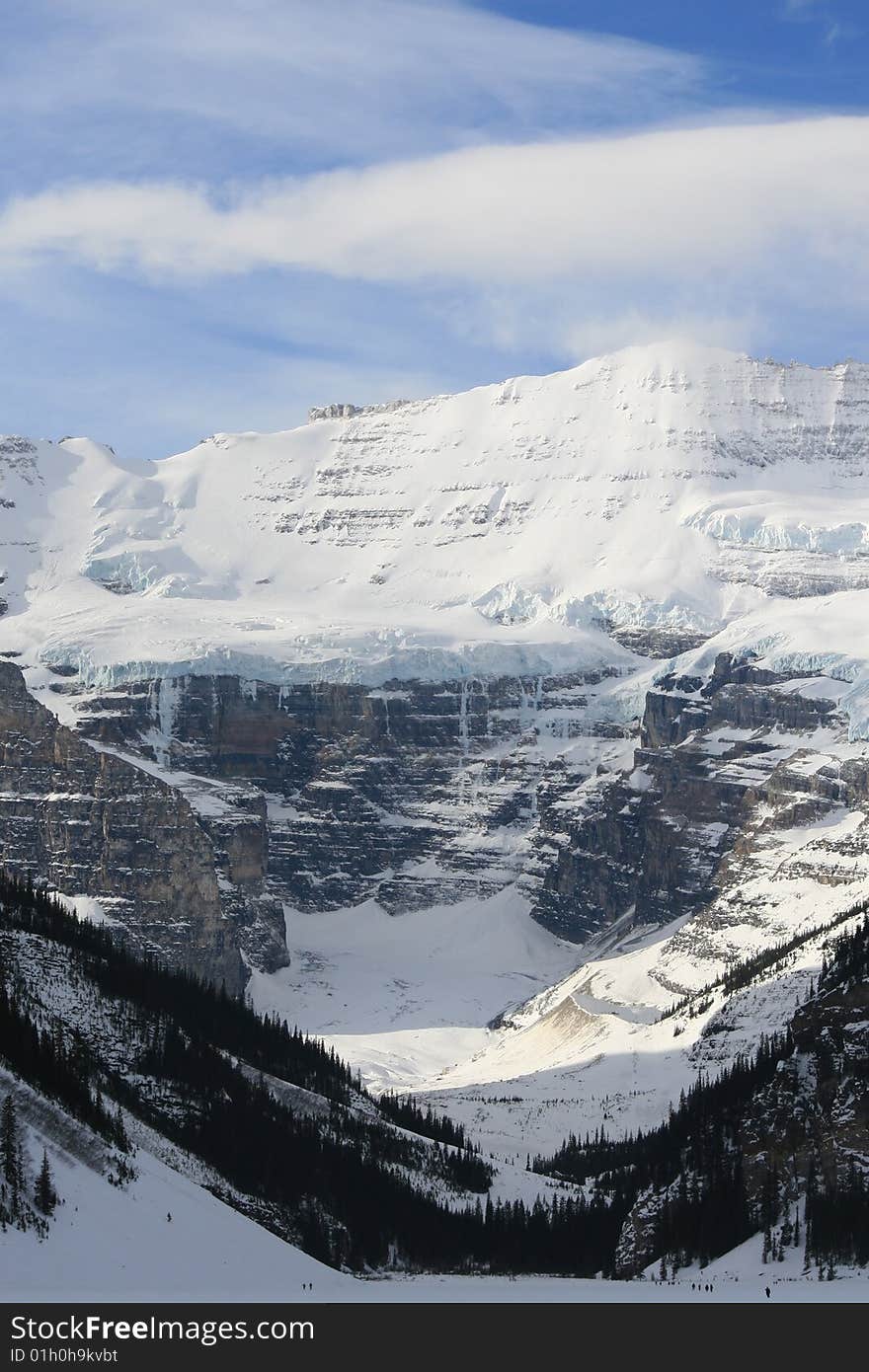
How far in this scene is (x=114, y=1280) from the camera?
182m

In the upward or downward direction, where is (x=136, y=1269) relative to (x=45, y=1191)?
downward

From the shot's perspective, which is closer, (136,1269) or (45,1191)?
(136,1269)

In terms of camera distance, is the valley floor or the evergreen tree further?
the evergreen tree

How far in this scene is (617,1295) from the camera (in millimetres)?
198250

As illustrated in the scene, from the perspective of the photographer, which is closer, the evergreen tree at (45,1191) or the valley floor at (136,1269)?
the valley floor at (136,1269)

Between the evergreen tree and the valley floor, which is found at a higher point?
the evergreen tree

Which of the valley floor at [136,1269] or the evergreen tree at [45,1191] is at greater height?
the evergreen tree at [45,1191]
